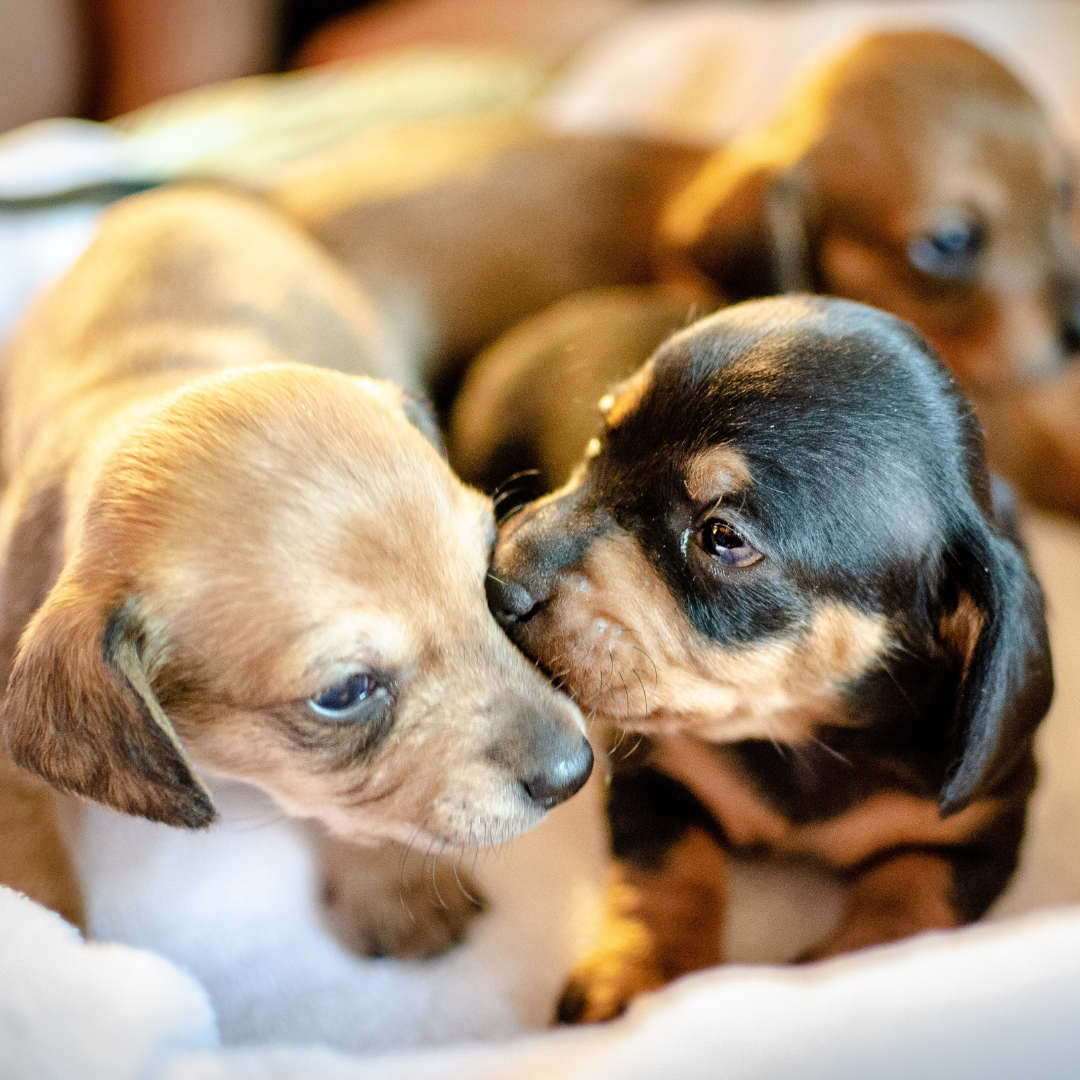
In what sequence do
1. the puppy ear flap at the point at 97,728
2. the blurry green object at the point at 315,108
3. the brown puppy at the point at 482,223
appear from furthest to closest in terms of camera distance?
the blurry green object at the point at 315,108, the brown puppy at the point at 482,223, the puppy ear flap at the point at 97,728

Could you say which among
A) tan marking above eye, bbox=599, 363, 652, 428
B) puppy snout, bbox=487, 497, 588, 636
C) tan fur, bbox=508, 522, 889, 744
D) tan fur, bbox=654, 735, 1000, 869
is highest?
tan marking above eye, bbox=599, 363, 652, 428

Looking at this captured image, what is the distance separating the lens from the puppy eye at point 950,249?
223 cm

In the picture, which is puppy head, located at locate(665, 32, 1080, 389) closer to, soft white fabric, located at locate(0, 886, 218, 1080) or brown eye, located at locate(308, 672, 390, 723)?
brown eye, located at locate(308, 672, 390, 723)

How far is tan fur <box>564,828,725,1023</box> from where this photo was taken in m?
1.45

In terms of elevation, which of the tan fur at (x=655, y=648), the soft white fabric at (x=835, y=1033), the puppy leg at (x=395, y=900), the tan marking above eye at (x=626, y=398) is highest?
the tan marking above eye at (x=626, y=398)

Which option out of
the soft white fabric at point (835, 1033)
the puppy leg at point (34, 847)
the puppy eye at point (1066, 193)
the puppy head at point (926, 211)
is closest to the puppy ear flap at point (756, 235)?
the puppy head at point (926, 211)

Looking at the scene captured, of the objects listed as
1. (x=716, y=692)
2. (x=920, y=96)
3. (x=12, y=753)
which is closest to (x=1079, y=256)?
(x=920, y=96)

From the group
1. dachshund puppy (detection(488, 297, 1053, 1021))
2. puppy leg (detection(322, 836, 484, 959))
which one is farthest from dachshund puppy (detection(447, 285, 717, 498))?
puppy leg (detection(322, 836, 484, 959))

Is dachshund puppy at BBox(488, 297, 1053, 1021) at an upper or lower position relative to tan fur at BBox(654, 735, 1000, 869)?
upper

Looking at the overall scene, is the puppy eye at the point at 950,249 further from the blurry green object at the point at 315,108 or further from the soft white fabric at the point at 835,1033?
the blurry green object at the point at 315,108

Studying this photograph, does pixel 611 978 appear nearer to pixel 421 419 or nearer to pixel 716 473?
pixel 716 473

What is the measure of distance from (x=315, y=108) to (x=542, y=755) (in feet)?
9.47

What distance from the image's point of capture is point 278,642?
1274 mm

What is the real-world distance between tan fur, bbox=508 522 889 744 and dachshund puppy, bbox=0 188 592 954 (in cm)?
8
